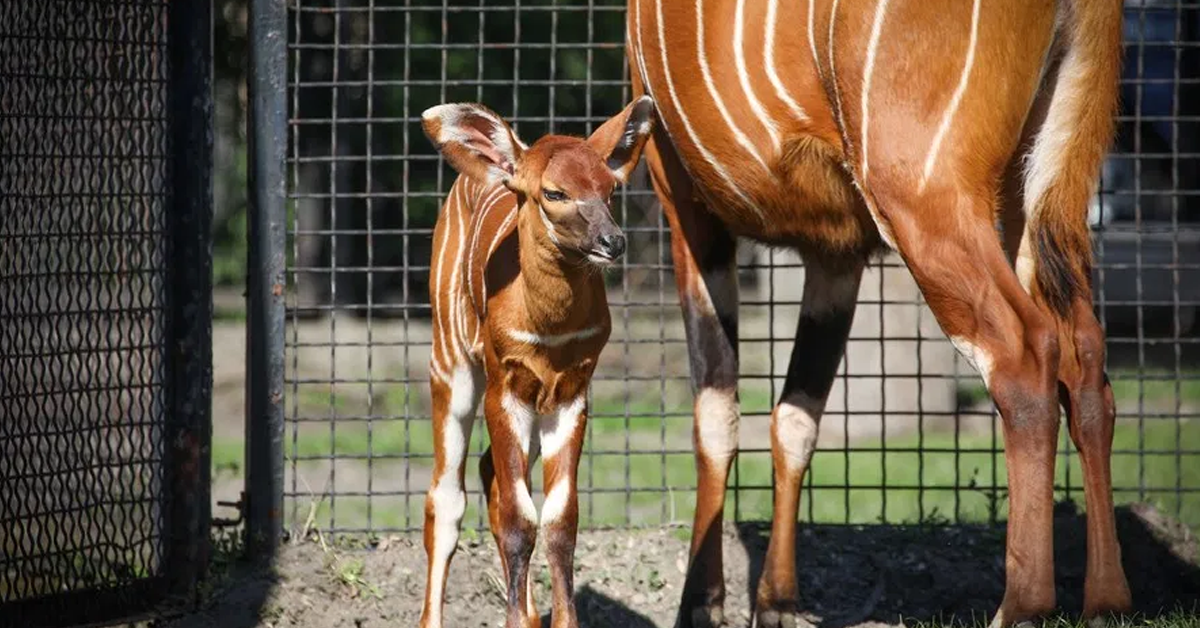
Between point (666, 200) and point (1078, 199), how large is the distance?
5.00 feet

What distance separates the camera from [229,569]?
625 cm

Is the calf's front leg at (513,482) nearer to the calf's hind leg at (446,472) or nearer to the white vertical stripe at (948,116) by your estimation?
the calf's hind leg at (446,472)

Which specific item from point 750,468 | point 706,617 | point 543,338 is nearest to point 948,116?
point 543,338

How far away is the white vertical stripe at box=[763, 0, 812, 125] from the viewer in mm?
4801

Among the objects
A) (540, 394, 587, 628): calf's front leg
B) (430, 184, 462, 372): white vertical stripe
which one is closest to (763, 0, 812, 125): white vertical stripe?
(540, 394, 587, 628): calf's front leg

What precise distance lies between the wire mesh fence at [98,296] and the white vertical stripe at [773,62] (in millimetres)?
2063

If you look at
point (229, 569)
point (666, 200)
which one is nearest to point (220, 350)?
point (229, 569)

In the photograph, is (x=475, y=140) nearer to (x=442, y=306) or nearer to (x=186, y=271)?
(x=442, y=306)

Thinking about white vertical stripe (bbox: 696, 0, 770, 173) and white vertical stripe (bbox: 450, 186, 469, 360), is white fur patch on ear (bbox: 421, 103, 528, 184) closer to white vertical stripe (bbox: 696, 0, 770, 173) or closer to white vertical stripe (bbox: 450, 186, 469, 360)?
white vertical stripe (bbox: 450, 186, 469, 360)

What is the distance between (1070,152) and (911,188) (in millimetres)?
610

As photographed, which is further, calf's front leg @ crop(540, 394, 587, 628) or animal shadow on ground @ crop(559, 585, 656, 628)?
animal shadow on ground @ crop(559, 585, 656, 628)

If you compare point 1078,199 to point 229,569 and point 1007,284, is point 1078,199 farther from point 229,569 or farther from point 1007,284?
point 229,569

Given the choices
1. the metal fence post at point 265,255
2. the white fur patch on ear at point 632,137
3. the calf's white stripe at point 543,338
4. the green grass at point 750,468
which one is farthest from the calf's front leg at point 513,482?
the green grass at point 750,468

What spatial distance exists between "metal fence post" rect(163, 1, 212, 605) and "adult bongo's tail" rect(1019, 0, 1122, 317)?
9.17ft
